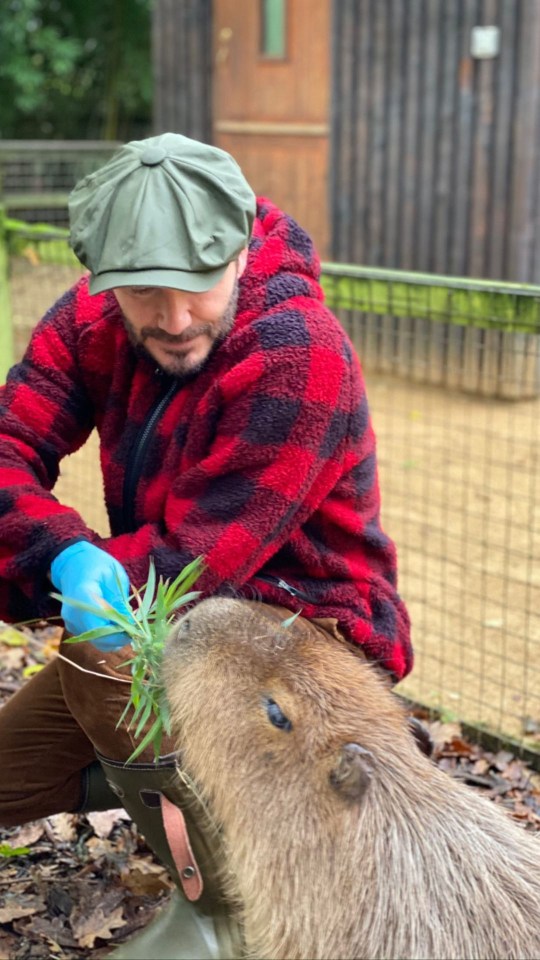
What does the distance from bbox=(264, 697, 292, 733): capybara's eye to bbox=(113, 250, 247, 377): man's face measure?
32.1 inches

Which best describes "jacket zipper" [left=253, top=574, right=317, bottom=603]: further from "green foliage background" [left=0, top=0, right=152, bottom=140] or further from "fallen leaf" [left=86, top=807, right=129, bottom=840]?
"green foliage background" [left=0, top=0, right=152, bottom=140]

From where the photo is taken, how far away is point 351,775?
212cm

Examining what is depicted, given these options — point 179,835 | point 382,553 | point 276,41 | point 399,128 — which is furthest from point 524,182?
point 179,835

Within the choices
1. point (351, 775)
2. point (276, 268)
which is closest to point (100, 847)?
point (351, 775)

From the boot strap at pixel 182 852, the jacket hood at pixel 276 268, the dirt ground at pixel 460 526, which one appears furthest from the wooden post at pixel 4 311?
the boot strap at pixel 182 852

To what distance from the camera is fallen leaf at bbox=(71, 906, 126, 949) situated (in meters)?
2.89

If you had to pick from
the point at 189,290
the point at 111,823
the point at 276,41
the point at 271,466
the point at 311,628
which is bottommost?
the point at 111,823

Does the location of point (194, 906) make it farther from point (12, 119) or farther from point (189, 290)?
point (12, 119)

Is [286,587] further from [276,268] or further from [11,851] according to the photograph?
[11,851]

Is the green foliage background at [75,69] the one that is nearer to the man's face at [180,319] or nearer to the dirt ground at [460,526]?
the dirt ground at [460,526]

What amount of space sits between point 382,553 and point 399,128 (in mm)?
6777

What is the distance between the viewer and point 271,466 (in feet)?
8.45

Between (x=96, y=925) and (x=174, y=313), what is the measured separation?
5.09 feet

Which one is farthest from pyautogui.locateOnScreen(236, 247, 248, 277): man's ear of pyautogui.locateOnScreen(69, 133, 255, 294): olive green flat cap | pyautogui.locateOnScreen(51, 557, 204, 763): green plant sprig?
pyautogui.locateOnScreen(51, 557, 204, 763): green plant sprig
